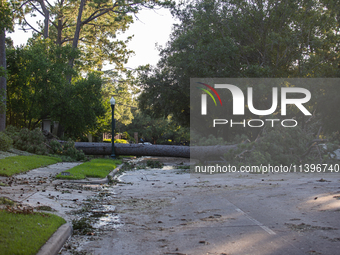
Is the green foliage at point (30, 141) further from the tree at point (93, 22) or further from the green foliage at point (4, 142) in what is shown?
the tree at point (93, 22)

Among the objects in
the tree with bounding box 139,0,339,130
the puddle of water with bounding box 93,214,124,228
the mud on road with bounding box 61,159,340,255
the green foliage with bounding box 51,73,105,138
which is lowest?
the puddle of water with bounding box 93,214,124,228

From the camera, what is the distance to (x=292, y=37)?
23.2 metres

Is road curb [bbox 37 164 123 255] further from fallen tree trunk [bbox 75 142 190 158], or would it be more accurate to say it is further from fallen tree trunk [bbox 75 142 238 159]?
fallen tree trunk [bbox 75 142 190 158]

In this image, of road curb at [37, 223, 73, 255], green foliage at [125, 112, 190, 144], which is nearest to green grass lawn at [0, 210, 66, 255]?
road curb at [37, 223, 73, 255]

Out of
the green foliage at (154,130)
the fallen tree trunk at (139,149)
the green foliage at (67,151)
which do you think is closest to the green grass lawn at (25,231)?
the green foliage at (67,151)

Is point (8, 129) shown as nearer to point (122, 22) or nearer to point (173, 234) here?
point (122, 22)

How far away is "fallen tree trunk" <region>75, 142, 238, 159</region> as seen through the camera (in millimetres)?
20886

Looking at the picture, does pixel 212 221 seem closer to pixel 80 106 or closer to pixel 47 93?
pixel 80 106

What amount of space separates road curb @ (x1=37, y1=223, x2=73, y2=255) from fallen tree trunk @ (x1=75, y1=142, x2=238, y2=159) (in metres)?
15.3

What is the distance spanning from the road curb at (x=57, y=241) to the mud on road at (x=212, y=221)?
0.12 m

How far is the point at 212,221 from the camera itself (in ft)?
22.2

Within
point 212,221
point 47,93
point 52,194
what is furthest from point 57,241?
point 47,93

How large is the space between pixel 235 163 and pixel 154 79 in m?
16.3

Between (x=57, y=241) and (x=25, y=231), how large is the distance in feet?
1.60
